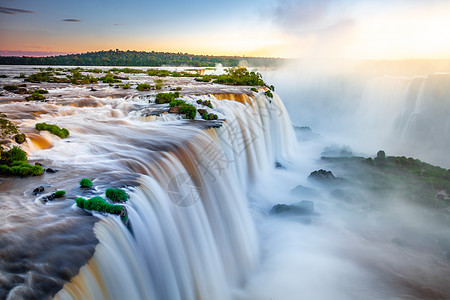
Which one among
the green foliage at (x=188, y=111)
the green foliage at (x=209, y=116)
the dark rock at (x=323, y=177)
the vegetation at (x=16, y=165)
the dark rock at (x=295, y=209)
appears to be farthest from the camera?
the dark rock at (x=323, y=177)

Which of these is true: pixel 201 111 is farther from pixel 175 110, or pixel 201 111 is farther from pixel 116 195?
pixel 116 195

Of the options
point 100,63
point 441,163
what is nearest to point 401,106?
point 441,163

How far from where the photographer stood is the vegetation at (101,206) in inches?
231

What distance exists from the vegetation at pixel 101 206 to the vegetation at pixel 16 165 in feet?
8.81

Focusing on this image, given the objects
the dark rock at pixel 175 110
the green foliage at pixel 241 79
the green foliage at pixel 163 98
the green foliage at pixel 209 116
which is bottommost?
the green foliage at pixel 209 116

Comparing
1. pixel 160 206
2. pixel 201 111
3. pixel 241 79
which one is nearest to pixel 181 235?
pixel 160 206

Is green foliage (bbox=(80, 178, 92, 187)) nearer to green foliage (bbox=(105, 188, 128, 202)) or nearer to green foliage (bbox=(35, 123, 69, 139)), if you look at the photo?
green foliage (bbox=(105, 188, 128, 202))

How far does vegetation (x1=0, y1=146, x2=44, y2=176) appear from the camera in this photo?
25.0 feet

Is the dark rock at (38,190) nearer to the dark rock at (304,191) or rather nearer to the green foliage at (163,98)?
the green foliage at (163,98)

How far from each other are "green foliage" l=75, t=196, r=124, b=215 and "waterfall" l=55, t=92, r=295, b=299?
245 mm

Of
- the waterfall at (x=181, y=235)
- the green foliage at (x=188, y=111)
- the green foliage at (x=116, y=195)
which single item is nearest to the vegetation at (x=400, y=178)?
the waterfall at (x=181, y=235)

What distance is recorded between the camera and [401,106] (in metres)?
35.9

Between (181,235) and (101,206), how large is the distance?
2541mm

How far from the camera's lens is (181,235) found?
757 centimetres
